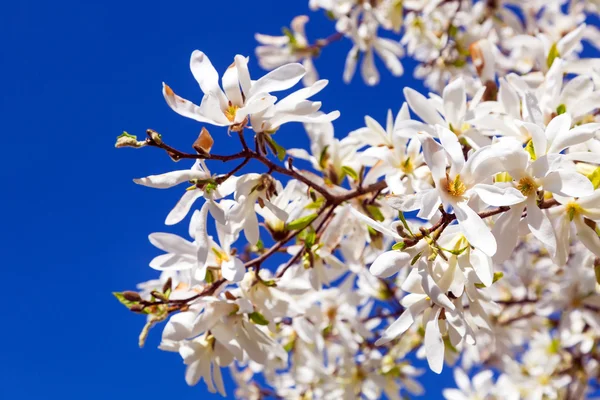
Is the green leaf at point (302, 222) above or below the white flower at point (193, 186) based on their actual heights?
below

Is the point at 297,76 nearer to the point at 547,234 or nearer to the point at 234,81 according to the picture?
the point at 234,81

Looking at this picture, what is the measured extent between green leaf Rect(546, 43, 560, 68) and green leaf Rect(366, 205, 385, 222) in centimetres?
55

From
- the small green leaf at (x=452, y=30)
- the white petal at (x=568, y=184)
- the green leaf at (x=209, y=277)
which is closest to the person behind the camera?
the white petal at (x=568, y=184)

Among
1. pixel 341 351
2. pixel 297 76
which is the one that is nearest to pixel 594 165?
pixel 297 76

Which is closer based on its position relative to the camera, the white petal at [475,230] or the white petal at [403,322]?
the white petal at [475,230]

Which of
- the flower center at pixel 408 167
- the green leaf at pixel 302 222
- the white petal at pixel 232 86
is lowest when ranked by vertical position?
the flower center at pixel 408 167

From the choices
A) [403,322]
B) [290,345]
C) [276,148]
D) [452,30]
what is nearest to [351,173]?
[276,148]

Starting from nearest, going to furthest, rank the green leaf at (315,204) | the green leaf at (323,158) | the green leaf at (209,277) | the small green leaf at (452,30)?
1. the green leaf at (209,277)
2. the green leaf at (315,204)
3. the green leaf at (323,158)
4. the small green leaf at (452,30)

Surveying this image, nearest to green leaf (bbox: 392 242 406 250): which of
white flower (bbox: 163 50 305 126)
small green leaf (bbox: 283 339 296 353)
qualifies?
white flower (bbox: 163 50 305 126)

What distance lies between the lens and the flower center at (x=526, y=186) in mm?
835

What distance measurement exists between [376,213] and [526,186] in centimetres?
45

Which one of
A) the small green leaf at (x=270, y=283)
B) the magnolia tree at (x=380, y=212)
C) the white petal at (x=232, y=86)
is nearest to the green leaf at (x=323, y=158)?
the magnolia tree at (x=380, y=212)

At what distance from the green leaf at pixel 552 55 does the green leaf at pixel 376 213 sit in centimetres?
55

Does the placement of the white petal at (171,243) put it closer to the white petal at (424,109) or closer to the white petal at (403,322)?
the white petal at (403,322)
